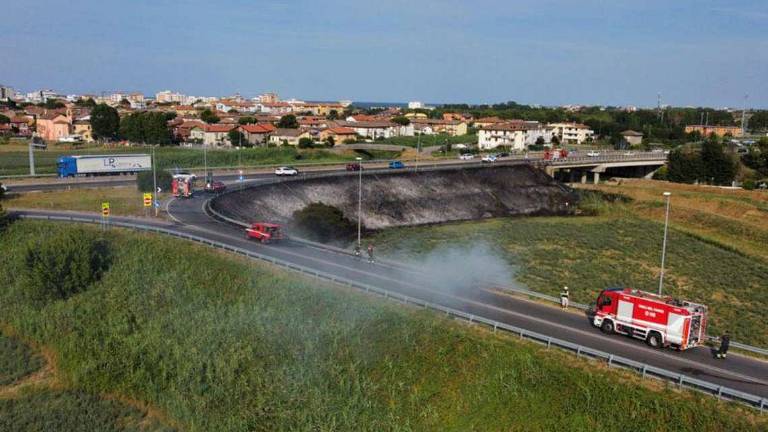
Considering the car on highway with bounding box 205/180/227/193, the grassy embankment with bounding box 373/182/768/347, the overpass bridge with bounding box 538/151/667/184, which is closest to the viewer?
the grassy embankment with bounding box 373/182/768/347

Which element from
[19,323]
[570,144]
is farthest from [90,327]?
[570,144]

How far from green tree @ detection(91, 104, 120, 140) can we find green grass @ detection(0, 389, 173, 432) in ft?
368

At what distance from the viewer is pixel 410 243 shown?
186 feet

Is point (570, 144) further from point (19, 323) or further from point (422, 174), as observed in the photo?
point (19, 323)

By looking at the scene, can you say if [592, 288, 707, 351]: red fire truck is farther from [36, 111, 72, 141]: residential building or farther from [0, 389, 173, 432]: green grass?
[36, 111, 72, 141]: residential building

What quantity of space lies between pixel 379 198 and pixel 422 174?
39.6 ft

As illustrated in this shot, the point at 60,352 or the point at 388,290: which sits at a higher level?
the point at 388,290

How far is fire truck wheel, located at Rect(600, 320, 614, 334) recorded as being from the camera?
95.1 feet

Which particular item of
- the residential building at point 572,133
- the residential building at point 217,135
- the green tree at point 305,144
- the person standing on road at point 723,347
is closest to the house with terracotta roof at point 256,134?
the residential building at point 217,135

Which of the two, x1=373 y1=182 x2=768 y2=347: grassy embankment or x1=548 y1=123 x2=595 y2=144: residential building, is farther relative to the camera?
x1=548 y1=123 x2=595 y2=144: residential building

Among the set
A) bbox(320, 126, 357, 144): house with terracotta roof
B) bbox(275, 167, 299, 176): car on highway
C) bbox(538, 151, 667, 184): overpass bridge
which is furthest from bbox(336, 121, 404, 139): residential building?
bbox(275, 167, 299, 176): car on highway

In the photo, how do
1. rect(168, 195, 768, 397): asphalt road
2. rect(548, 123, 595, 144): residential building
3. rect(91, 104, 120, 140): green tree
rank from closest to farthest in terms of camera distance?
1. rect(168, 195, 768, 397): asphalt road
2. rect(91, 104, 120, 140): green tree
3. rect(548, 123, 595, 144): residential building

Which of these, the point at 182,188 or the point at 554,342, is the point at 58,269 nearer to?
the point at 182,188

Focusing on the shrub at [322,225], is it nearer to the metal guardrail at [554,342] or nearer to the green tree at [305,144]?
the metal guardrail at [554,342]
